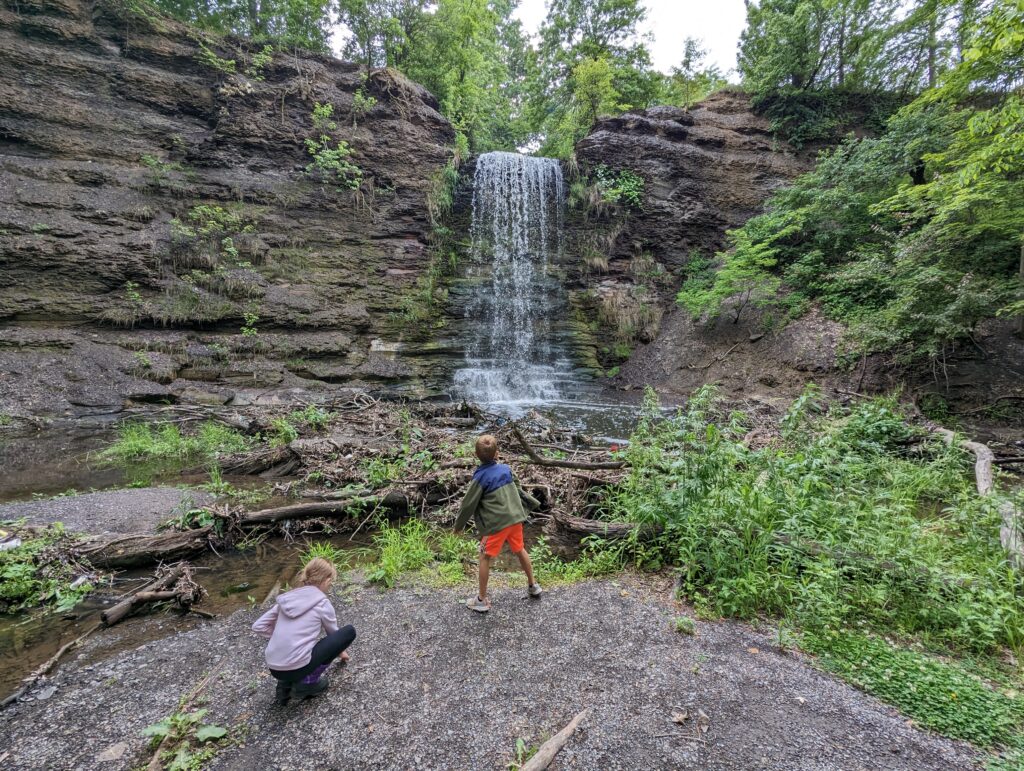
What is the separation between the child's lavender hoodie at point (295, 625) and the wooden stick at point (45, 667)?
1484 mm

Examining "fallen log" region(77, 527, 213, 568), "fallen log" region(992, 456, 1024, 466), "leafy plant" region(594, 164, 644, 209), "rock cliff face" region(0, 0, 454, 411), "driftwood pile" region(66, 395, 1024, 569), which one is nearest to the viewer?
"fallen log" region(77, 527, 213, 568)

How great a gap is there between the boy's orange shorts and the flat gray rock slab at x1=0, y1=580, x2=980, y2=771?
48 cm

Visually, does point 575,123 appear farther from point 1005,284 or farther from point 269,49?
point 1005,284

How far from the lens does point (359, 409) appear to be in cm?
1012

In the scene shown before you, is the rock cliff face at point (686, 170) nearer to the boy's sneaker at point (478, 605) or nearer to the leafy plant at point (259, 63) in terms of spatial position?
the leafy plant at point (259, 63)

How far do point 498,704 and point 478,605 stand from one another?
→ 95cm

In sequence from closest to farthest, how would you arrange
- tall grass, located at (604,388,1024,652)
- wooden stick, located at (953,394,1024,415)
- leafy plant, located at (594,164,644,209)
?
tall grass, located at (604,388,1024,652)
wooden stick, located at (953,394,1024,415)
leafy plant, located at (594,164,644,209)

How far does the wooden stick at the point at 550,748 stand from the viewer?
1.85 meters

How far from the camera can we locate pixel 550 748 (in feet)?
6.37

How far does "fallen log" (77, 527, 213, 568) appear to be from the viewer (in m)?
3.88

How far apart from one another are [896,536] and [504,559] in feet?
11.2

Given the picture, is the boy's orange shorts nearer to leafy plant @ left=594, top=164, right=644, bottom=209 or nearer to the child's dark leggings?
the child's dark leggings

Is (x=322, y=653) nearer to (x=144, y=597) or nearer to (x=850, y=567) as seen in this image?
(x=144, y=597)

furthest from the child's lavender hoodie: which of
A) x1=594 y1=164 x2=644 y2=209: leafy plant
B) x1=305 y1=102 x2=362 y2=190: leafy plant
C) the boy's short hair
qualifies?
x1=594 y1=164 x2=644 y2=209: leafy plant
